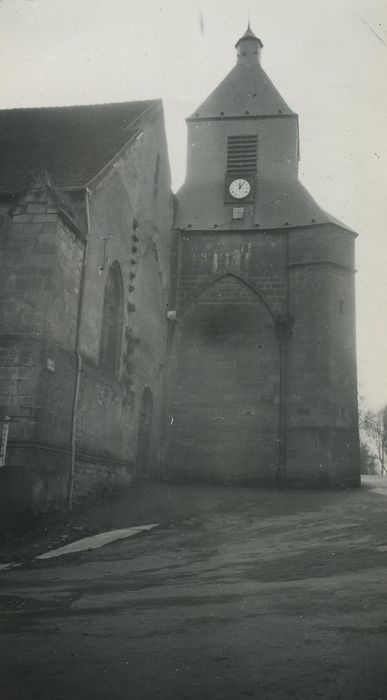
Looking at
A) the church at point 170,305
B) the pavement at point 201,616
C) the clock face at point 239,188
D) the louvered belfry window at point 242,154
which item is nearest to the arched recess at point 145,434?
the church at point 170,305

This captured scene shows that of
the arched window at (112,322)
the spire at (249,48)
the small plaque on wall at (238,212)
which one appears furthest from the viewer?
the spire at (249,48)

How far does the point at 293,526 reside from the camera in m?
11.3

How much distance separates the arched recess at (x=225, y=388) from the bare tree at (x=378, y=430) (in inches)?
1402

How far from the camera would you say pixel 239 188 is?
22797mm

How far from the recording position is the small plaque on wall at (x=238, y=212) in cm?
2227

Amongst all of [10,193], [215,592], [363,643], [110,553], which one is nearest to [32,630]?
[215,592]

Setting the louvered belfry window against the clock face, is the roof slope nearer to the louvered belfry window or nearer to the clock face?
the louvered belfry window

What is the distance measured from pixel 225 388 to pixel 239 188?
7.24 m

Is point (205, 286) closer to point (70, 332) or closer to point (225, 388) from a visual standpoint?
point (225, 388)

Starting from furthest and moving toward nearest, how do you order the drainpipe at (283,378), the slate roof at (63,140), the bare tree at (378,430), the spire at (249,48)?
the bare tree at (378,430) → the spire at (249,48) → the drainpipe at (283,378) → the slate roof at (63,140)

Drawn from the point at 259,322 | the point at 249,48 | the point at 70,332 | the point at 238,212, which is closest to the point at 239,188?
the point at 238,212

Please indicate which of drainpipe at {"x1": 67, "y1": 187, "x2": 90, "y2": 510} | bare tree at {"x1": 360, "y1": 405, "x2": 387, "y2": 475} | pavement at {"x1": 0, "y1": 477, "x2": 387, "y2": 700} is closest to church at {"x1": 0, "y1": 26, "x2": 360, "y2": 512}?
drainpipe at {"x1": 67, "y1": 187, "x2": 90, "y2": 510}

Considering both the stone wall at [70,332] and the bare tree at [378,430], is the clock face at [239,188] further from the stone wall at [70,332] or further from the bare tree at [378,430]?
the bare tree at [378,430]

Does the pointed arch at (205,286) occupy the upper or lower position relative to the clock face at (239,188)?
lower
